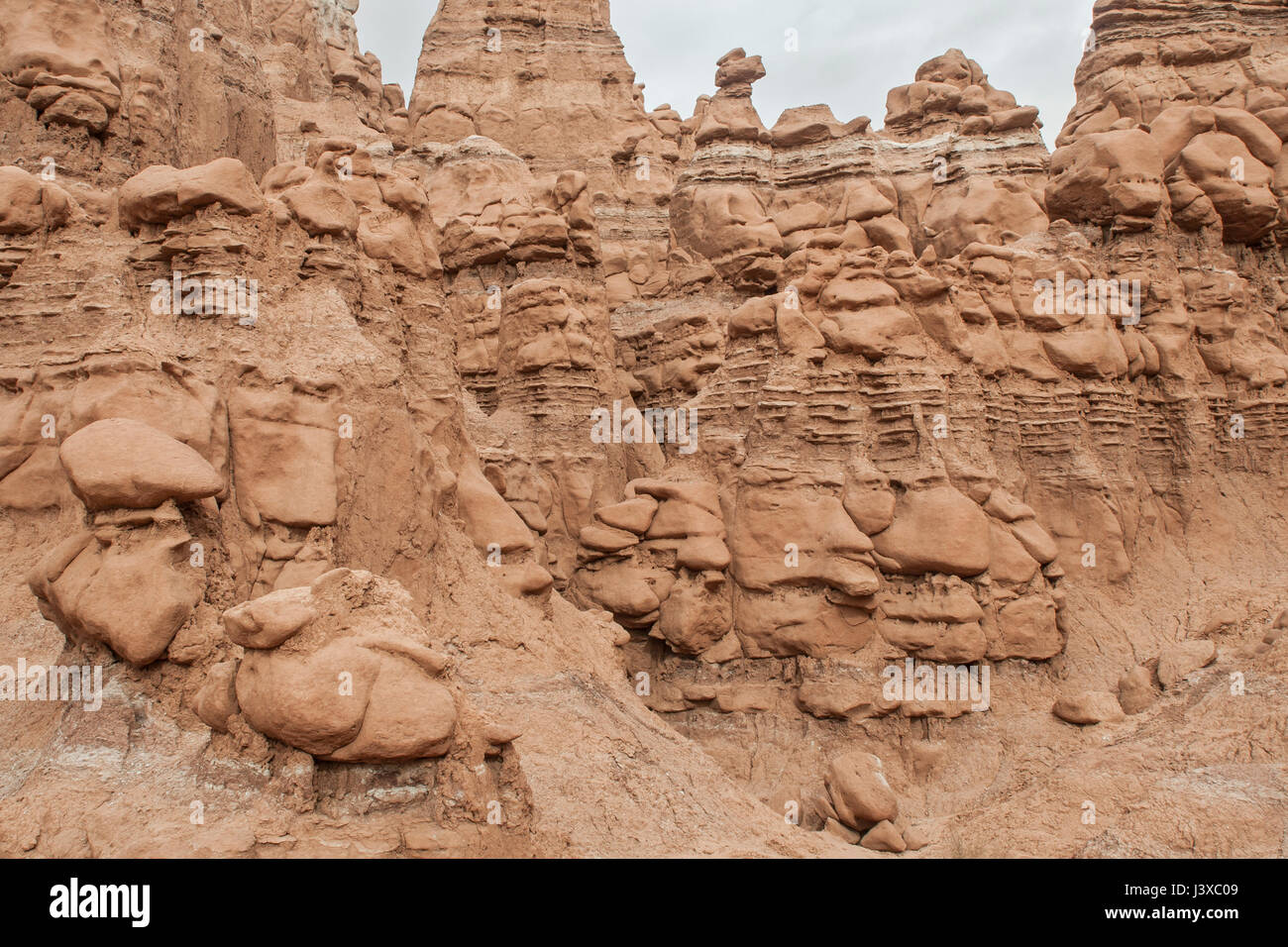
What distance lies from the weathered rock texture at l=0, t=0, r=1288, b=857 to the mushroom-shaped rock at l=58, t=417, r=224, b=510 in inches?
1.6

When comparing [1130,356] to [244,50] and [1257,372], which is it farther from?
[244,50]

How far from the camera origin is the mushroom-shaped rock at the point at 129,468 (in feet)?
19.9

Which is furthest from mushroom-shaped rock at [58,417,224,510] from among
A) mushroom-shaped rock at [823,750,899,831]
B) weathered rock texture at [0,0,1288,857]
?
mushroom-shaped rock at [823,750,899,831]

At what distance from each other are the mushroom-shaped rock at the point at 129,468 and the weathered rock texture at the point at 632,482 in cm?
4

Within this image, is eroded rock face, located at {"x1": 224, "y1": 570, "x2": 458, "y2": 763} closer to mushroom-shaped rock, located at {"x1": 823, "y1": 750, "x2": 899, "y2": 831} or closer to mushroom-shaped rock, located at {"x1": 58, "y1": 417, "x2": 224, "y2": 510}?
mushroom-shaped rock, located at {"x1": 58, "y1": 417, "x2": 224, "y2": 510}

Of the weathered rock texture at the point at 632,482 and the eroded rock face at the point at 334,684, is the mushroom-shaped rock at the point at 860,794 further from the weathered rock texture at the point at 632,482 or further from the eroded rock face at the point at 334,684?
the eroded rock face at the point at 334,684

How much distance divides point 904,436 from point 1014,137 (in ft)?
55.3

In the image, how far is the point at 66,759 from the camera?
565 cm

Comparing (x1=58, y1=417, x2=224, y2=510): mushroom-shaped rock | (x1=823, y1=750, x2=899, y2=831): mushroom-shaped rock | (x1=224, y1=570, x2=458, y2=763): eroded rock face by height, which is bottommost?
(x1=823, y1=750, x2=899, y2=831): mushroom-shaped rock

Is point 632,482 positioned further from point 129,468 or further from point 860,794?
point 129,468

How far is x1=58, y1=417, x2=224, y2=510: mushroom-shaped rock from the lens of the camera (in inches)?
239

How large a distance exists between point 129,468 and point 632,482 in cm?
920

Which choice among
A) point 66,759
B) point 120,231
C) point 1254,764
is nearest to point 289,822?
point 66,759

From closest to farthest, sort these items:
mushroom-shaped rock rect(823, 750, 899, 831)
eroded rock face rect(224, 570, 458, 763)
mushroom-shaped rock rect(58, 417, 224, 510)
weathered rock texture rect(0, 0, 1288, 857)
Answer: eroded rock face rect(224, 570, 458, 763)
weathered rock texture rect(0, 0, 1288, 857)
mushroom-shaped rock rect(58, 417, 224, 510)
mushroom-shaped rock rect(823, 750, 899, 831)
